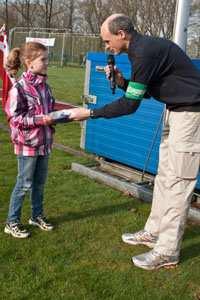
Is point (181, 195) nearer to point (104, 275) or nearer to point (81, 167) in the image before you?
point (104, 275)

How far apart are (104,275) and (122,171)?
9.26ft

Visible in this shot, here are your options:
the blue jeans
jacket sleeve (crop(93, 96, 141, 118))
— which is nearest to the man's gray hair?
jacket sleeve (crop(93, 96, 141, 118))

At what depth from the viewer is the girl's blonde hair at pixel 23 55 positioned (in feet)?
14.6

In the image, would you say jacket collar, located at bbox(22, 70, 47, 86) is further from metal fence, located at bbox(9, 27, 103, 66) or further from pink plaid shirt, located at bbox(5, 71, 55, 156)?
metal fence, located at bbox(9, 27, 103, 66)

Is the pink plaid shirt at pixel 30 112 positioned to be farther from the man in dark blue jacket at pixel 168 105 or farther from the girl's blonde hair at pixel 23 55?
the man in dark blue jacket at pixel 168 105

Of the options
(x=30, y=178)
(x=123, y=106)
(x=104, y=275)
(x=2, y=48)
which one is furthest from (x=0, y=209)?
(x=2, y=48)

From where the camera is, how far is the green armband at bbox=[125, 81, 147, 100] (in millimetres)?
3939

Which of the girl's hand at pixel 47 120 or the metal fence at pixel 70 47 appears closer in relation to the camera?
the girl's hand at pixel 47 120

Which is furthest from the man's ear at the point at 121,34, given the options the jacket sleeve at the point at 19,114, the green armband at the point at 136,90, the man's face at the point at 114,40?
the jacket sleeve at the point at 19,114

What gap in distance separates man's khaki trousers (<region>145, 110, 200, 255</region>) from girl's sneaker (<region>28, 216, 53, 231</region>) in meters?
1.11

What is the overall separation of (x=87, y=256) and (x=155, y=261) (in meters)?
0.58

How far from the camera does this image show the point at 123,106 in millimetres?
4051

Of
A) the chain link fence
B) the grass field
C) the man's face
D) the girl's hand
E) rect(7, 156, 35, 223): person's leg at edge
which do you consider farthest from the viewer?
the chain link fence

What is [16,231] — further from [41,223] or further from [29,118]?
[29,118]
